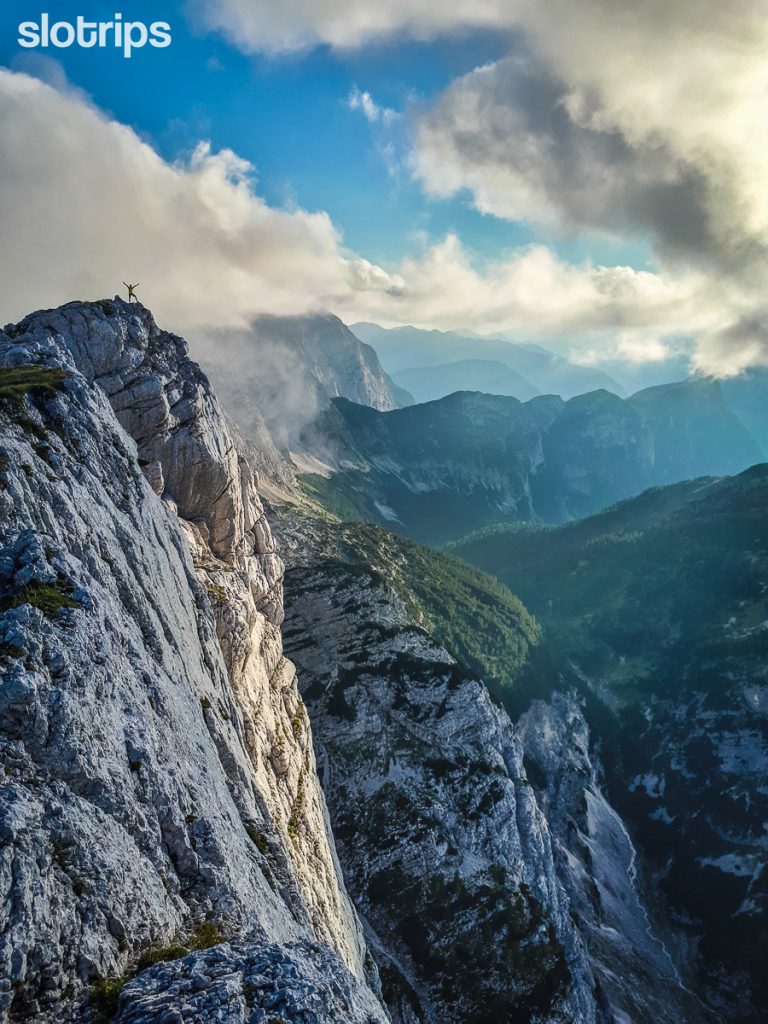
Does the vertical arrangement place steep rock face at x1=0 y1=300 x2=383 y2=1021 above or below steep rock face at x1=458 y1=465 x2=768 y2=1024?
above

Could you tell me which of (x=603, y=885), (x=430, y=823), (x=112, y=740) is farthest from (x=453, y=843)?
(x=112, y=740)

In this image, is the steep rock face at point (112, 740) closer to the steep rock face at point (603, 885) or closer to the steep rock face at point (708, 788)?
the steep rock face at point (603, 885)

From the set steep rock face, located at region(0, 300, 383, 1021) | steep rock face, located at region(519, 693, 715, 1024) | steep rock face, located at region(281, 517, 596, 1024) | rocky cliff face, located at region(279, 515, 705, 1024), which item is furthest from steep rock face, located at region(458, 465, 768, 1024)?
steep rock face, located at region(0, 300, 383, 1021)

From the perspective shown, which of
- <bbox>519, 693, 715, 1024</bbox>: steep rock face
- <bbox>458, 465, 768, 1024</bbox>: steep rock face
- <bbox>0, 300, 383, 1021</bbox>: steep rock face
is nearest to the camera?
<bbox>0, 300, 383, 1021</bbox>: steep rock face

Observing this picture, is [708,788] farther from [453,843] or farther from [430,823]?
[430,823]

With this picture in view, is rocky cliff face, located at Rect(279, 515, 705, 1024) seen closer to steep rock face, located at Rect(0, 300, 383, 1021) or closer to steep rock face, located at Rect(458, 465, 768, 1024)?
steep rock face, located at Rect(458, 465, 768, 1024)

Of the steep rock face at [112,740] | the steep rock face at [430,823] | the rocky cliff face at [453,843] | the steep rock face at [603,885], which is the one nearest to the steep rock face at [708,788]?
the steep rock face at [603,885]
